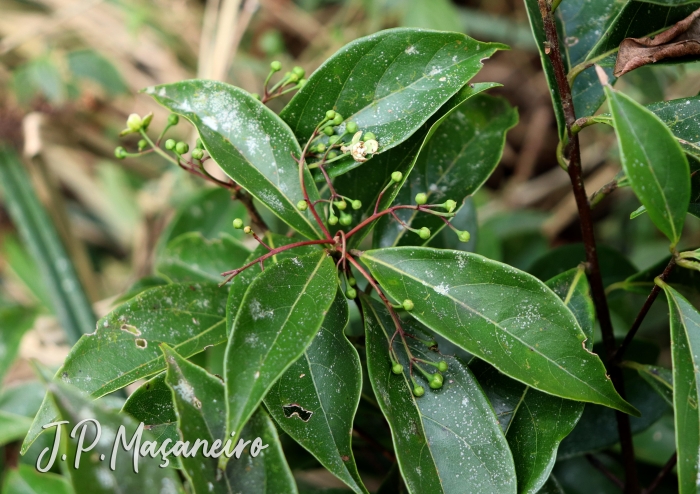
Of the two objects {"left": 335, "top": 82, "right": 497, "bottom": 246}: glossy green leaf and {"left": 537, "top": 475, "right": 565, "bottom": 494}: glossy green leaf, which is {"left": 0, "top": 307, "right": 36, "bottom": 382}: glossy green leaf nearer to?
{"left": 335, "top": 82, "right": 497, "bottom": 246}: glossy green leaf

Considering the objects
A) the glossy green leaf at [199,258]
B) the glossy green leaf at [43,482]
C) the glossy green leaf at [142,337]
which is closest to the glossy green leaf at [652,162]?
the glossy green leaf at [142,337]

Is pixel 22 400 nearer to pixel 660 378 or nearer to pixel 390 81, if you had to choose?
pixel 390 81

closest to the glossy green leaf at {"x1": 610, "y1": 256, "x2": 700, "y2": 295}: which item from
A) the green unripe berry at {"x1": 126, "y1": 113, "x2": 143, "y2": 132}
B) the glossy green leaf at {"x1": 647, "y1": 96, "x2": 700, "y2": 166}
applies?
the glossy green leaf at {"x1": 647, "y1": 96, "x2": 700, "y2": 166}

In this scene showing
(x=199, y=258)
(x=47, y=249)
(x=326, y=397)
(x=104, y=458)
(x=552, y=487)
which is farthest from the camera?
(x=47, y=249)

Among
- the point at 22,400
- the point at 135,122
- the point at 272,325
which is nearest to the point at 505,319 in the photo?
the point at 272,325

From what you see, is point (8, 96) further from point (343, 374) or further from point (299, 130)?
point (343, 374)

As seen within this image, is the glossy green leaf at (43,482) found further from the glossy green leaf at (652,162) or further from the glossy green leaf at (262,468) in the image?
the glossy green leaf at (652,162)

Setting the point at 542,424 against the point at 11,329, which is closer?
the point at 542,424
